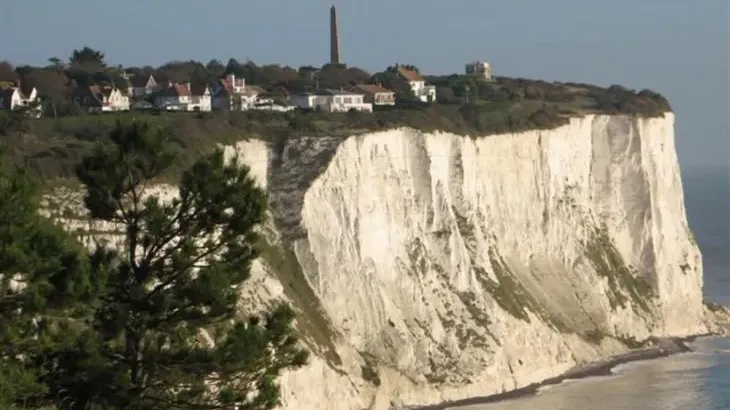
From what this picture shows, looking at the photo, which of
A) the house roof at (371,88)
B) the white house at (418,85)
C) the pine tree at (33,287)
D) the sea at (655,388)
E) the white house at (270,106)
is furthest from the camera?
the white house at (418,85)

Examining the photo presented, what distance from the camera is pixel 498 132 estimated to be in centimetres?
5797

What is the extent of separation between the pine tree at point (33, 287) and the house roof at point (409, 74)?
56940mm

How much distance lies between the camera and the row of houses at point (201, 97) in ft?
194

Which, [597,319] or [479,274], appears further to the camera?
[597,319]

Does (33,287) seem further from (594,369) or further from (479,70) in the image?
(479,70)

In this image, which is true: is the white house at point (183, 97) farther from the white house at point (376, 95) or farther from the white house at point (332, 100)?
the white house at point (376, 95)

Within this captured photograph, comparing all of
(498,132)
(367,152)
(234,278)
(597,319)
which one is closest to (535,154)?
(498,132)

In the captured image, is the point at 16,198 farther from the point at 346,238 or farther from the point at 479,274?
the point at 479,274

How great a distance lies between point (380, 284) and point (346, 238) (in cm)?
149

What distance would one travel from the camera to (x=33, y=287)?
19703 millimetres

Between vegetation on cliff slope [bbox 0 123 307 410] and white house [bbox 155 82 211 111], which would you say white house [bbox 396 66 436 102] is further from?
vegetation on cliff slope [bbox 0 123 307 410]

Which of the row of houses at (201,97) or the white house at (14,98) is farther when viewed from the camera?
the row of houses at (201,97)

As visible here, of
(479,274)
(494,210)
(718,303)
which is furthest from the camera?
(718,303)

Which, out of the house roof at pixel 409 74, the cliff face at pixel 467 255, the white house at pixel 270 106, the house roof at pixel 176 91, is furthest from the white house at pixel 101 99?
the house roof at pixel 409 74
